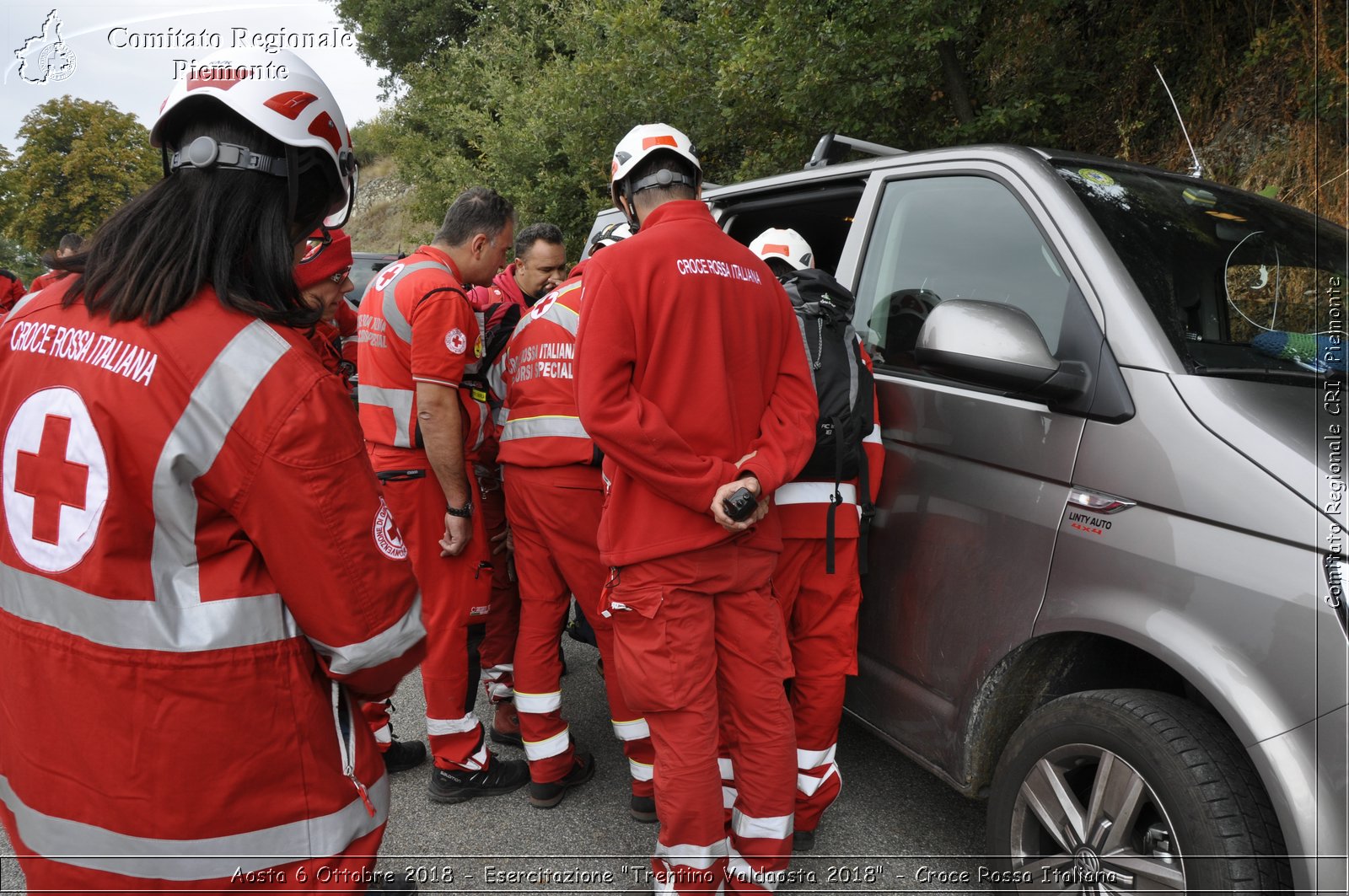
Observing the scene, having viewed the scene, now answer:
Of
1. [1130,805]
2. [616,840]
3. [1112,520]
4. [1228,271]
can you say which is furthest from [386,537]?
[1228,271]

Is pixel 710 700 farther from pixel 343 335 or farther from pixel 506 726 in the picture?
pixel 343 335

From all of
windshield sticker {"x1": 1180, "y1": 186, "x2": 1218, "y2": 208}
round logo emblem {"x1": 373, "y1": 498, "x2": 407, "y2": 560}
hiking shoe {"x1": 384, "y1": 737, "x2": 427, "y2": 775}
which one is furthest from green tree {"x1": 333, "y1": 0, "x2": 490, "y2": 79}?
round logo emblem {"x1": 373, "y1": 498, "x2": 407, "y2": 560}

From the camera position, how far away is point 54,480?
1247 mm

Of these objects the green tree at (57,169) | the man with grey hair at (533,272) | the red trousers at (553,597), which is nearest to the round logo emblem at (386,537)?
the red trousers at (553,597)

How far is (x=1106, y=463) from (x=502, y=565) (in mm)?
2477

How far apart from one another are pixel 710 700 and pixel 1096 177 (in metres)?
1.90

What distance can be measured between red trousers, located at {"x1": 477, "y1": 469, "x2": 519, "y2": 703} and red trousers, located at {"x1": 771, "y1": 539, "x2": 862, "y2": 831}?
4.80 feet

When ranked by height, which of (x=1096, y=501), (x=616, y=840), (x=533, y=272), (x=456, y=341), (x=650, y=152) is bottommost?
(x=616, y=840)

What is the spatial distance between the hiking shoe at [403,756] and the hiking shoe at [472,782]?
0.68 ft

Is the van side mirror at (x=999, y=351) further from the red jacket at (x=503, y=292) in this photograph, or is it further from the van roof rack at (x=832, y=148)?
the red jacket at (x=503, y=292)

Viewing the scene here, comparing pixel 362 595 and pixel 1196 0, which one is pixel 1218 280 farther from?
pixel 1196 0

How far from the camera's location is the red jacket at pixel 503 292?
13.5ft

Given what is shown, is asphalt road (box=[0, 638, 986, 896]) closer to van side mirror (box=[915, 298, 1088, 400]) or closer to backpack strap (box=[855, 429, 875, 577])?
backpack strap (box=[855, 429, 875, 577])

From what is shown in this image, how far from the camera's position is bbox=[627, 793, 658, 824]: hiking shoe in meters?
3.04
